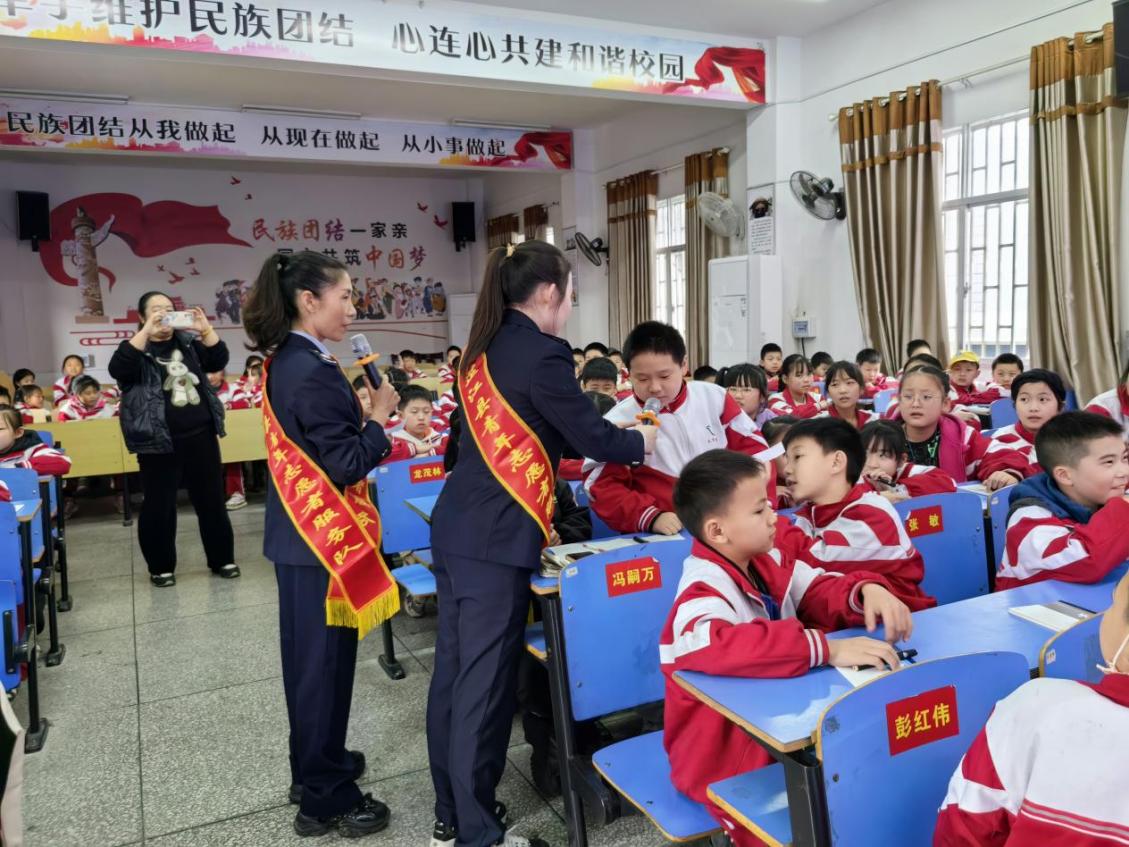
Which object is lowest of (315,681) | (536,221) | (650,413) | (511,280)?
(315,681)

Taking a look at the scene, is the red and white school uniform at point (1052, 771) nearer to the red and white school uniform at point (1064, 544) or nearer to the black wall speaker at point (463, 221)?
the red and white school uniform at point (1064, 544)

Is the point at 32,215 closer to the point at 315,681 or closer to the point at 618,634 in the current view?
the point at 315,681

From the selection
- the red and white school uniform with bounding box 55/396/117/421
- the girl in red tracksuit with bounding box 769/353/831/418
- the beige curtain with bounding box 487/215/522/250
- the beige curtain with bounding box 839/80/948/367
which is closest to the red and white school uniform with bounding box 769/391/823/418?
the girl in red tracksuit with bounding box 769/353/831/418

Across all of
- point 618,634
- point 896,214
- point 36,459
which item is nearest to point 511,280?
point 618,634

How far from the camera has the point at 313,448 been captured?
1855 mm

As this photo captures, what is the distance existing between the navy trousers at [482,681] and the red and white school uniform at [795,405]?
127 inches

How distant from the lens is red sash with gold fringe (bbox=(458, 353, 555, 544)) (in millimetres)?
1711

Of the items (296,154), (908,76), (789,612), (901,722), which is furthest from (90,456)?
(908,76)

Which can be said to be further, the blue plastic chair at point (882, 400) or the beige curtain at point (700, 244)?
the beige curtain at point (700, 244)

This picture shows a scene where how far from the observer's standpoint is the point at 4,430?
3568 mm

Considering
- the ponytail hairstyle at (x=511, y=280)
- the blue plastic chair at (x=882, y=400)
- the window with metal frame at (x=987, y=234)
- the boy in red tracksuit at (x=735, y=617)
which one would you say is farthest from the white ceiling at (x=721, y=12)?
the boy in red tracksuit at (x=735, y=617)

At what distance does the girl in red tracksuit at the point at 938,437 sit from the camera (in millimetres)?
2908

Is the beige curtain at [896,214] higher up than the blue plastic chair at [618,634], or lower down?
higher up

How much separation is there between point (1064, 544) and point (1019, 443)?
4.62 ft
